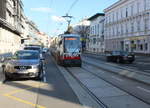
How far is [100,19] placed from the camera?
78.0 meters

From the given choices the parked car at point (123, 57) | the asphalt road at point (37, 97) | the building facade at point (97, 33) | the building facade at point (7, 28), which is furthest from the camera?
the building facade at point (97, 33)

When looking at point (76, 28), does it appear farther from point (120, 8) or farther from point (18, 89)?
point (18, 89)

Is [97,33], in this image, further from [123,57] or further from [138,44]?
[123,57]

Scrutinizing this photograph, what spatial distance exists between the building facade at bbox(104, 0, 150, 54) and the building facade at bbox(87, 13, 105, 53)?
670cm

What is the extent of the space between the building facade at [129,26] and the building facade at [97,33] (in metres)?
6.70

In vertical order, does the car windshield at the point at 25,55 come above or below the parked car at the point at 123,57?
above

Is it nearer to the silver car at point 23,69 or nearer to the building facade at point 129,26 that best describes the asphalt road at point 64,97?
the silver car at point 23,69

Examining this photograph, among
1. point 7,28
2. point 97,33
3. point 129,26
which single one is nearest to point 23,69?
point 7,28

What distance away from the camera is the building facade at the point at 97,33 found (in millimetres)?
76250

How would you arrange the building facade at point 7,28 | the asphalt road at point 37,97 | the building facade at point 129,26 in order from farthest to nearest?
1. the building facade at point 129,26
2. the building facade at point 7,28
3. the asphalt road at point 37,97

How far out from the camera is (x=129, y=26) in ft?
176

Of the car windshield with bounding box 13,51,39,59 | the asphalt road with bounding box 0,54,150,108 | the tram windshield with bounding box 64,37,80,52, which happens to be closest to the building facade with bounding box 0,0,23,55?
the tram windshield with bounding box 64,37,80,52

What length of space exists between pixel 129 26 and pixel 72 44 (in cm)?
3415

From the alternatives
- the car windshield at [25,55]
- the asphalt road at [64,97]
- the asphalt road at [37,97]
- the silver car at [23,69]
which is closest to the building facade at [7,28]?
the car windshield at [25,55]
